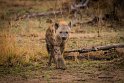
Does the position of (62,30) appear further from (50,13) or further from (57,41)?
(50,13)

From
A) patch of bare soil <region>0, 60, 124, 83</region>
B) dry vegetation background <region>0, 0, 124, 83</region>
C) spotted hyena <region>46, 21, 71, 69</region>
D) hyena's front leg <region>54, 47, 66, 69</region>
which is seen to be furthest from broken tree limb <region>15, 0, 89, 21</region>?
patch of bare soil <region>0, 60, 124, 83</region>

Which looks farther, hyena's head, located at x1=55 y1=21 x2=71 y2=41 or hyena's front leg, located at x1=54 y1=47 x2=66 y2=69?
hyena's head, located at x1=55 y1=21 x2=71 y2=41

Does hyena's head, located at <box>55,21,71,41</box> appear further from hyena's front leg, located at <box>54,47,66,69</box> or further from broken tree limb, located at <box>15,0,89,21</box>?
broken tree limb, located at <box>15,0,89,21</box>

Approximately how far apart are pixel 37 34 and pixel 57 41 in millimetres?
4139

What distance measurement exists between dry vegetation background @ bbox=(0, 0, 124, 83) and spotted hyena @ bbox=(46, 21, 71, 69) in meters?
0.29

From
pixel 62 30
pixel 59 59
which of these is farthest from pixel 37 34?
pixel 59 59

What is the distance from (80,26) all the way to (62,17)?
142 centimetres

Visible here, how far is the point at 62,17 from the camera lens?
15.6 m

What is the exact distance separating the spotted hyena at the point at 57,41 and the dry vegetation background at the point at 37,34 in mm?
294

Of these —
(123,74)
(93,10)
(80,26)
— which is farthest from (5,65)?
(93,10)

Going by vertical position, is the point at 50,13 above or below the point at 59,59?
above

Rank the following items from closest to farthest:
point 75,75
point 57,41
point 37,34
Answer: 1. point 75,75
2. point 57,41
3. point 37,34

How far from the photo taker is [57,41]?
28.4ft

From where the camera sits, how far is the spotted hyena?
28.0ft
